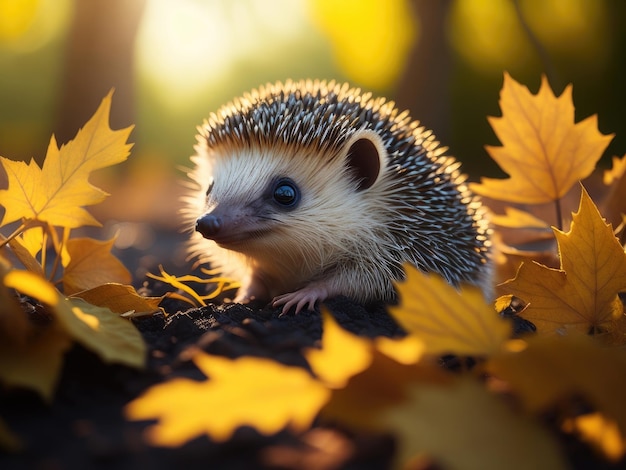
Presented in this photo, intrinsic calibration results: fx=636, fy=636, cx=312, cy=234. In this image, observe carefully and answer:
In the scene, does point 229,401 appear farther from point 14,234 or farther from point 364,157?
point 364,157

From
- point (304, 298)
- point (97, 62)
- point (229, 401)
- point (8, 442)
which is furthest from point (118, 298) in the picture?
point (97, 62)

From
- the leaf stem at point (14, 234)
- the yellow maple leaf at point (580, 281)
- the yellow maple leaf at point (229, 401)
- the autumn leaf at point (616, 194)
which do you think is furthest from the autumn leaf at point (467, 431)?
the autumn leaf at point (616, 194)

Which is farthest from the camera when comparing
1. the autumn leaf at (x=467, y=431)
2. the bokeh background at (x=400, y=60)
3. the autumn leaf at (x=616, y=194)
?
the bokeh background at (x=400, y=60)

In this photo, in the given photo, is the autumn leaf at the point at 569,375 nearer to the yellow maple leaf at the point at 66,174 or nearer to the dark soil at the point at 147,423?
the dark soil at the point at 147,423

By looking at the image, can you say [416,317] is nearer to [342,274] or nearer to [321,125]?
[342,274]

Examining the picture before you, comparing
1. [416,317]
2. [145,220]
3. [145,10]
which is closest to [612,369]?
[416,317]

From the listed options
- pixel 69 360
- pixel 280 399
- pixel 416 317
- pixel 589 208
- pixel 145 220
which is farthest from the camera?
pixel 145 220

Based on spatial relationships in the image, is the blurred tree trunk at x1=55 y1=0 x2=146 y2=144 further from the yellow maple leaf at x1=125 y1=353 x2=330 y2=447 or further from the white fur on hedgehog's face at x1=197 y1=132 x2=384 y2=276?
the yellow maple leaf at x1=125 y1=353 x2=330 y2=447
